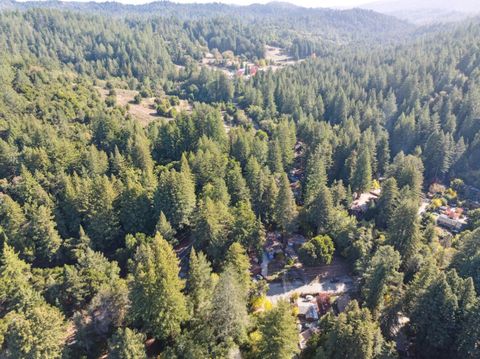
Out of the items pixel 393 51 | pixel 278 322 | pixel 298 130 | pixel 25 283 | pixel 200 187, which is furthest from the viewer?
pixel 393 51

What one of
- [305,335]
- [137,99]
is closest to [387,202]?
[305,335]

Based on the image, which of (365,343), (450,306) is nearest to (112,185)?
(365,343)

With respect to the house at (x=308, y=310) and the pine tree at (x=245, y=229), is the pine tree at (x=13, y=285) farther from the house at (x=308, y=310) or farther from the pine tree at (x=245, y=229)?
the house at (x=308, y=310)

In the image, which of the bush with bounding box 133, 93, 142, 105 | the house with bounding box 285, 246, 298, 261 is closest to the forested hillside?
the house with bounding box 285, 246, 298, 261

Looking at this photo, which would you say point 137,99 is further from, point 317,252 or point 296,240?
point 317,252

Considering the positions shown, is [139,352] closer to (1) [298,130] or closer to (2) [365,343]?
(2) [365,343]

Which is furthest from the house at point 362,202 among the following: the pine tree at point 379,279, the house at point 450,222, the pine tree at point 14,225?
the pine tree at point 14,225

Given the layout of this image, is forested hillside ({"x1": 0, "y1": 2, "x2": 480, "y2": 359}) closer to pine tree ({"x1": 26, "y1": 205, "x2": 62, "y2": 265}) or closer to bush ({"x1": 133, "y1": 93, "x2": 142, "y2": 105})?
pine tree ({"x1": 26, "y1": 205, "x2": 62, "y2": 265})
